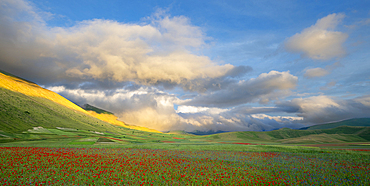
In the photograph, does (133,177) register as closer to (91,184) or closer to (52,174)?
(91,184)

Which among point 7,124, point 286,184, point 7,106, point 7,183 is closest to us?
point 7,183

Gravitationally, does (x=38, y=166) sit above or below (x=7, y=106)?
below

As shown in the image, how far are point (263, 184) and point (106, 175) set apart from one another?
1597cm

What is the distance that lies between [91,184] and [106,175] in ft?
9.92

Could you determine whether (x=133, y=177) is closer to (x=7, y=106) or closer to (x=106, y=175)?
(x=106, y=175)

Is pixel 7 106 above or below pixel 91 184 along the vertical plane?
above

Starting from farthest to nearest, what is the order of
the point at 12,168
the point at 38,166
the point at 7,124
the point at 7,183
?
the point at 7,124
the point at 38,166
the point at 12,168
the point at 7,183

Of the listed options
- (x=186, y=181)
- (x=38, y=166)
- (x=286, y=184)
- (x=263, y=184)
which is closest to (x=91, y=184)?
(x=186, y=181)

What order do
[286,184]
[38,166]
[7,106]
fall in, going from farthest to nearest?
1. [7,106]
2. [38,166]
3. [286,184]

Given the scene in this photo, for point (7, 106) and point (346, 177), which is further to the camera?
point (7, 106)

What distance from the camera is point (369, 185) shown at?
15.7m

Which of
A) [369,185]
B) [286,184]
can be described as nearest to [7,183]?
[286,184]

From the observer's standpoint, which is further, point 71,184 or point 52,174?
point 52,174

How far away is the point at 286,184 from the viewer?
1598 cm
